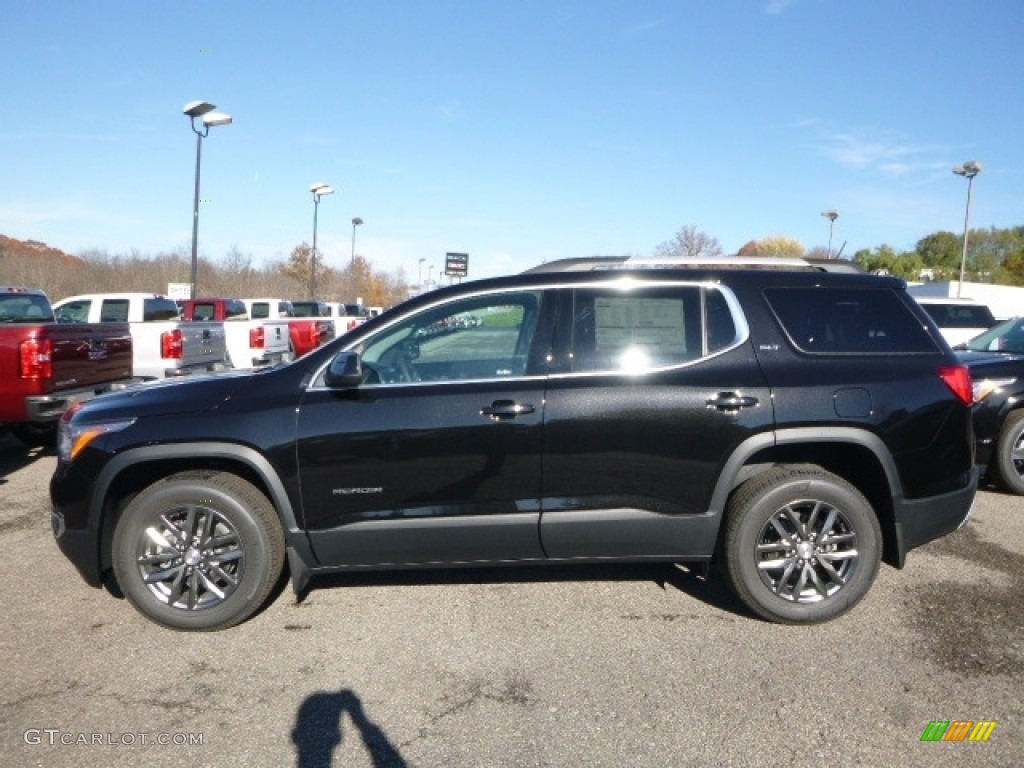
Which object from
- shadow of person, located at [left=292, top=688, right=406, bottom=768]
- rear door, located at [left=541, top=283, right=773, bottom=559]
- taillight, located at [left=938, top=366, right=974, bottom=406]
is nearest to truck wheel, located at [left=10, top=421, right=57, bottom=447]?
shadow of person, located at [left=292, top=688, right=406, bottom=768]

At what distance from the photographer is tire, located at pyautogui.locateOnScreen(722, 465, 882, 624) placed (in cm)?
389

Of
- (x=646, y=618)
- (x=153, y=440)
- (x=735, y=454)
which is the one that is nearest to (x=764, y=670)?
(x=646, y=618)

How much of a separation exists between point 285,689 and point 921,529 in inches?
132

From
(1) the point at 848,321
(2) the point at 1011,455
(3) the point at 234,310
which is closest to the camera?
(1) the point at 848,321

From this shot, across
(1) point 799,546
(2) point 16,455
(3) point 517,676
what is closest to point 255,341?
(2) point 16,455

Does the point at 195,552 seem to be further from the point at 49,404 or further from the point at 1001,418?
the point at 1001,418

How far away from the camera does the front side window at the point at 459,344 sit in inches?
155

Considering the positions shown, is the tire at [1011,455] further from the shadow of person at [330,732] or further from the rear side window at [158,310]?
the rear side window at [158,310]

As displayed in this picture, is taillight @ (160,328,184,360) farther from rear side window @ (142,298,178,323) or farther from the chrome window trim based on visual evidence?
the chrome window trim

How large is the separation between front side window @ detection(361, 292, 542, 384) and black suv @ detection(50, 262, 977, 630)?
0.01m

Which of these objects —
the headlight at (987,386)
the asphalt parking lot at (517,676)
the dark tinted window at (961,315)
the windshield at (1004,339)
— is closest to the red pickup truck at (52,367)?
the asphalt parking lot at (517,676)

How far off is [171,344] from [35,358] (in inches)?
116

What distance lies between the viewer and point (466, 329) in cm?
413

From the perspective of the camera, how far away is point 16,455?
8555mm
